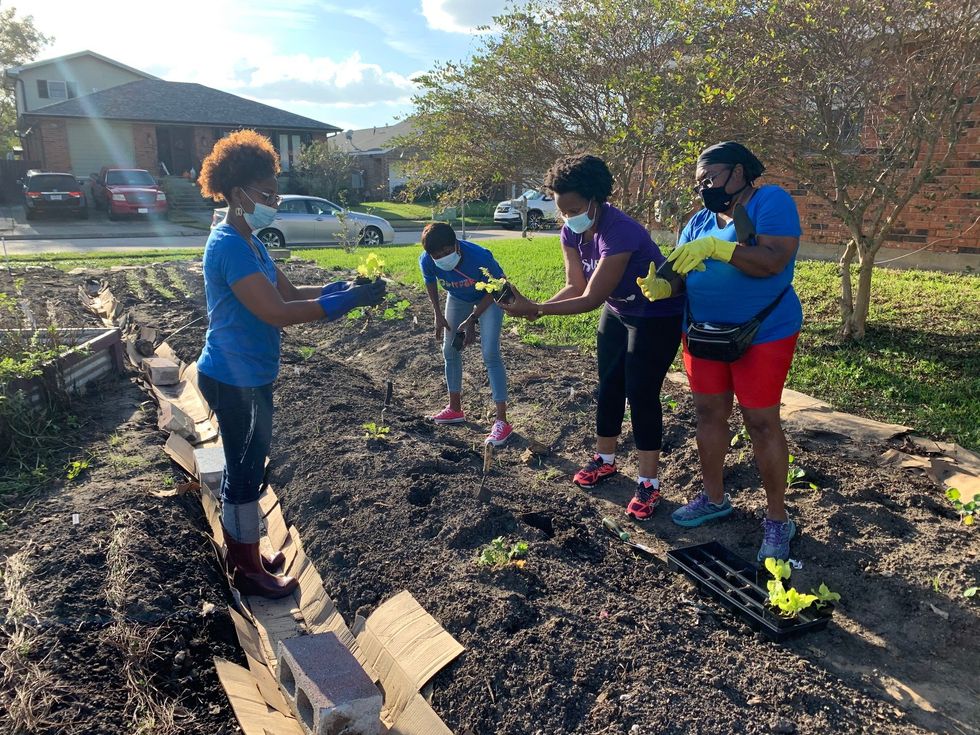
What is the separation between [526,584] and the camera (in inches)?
120

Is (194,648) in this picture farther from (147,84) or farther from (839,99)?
(147,84)

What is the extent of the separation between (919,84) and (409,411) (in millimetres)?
4749

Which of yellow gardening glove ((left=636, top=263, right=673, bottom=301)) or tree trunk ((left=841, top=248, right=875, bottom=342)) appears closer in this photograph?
yellow gardening glove ((left=636, top=263, right=673, bottom=301))

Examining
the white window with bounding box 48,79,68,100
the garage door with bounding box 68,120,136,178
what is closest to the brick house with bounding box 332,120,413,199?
the garage door with bounding box 68,120,136,178

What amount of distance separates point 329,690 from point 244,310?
5.21ft

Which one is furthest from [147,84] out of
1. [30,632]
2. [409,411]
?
[30,632]

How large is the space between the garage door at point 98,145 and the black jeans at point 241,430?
107 ft

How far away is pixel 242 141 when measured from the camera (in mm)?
3148

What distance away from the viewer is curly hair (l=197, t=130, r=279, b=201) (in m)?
3.10

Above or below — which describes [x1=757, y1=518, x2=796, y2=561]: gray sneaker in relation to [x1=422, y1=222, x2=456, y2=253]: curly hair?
below

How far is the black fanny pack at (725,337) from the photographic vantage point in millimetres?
3076

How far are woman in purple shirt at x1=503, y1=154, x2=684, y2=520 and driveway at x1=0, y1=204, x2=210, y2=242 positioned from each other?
19615mm

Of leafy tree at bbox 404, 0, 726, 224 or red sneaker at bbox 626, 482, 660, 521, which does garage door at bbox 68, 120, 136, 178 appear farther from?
red sneaker at bbox 626, 482, 660, 521

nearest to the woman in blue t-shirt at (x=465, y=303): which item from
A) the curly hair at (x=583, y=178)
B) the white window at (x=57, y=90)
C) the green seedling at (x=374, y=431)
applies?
the green seedling at (x=374, y=431)
